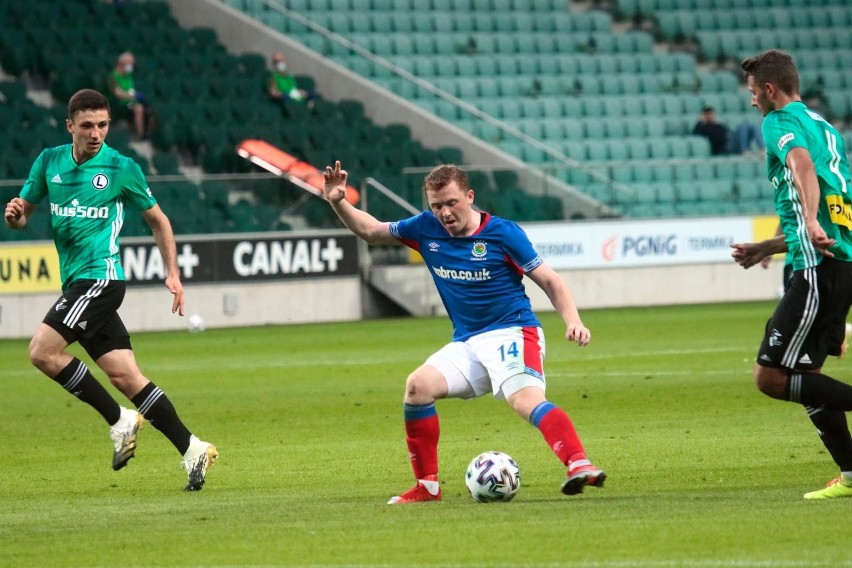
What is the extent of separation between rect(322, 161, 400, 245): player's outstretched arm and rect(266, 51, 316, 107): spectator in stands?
65.6 feet

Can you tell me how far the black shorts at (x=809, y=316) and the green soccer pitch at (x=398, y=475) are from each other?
2.19 feet

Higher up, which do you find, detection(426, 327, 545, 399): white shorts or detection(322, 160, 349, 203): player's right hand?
detection(322, 160, 349, 203): player's right hand

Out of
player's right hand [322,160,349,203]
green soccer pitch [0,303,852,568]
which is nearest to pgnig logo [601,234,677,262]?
green soccer pitch [0,303,852,568]

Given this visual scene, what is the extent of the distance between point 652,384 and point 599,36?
19.6 m

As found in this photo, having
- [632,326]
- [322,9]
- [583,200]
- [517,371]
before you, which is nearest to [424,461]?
[517,371]

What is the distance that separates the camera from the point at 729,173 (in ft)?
89.6

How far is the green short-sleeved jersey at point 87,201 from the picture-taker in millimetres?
8773

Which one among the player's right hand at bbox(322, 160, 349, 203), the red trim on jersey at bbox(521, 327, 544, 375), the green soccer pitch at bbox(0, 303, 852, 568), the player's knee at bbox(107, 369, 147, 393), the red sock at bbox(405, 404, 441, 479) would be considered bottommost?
the green soccer pitch at bbox(0, 303, 852, 568)

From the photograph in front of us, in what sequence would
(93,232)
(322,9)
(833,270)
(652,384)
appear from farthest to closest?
(322,9), (652,384), (93,232), (833,270)

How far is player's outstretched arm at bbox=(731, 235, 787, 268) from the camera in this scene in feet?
25.8

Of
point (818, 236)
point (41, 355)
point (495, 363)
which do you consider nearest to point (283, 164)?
point (41, 355)

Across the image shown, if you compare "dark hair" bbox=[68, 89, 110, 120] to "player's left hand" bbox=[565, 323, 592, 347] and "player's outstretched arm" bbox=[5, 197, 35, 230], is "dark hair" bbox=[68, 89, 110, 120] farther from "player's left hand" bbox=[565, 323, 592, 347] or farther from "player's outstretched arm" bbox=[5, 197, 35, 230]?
"player's left hand" bbox=[565, 323, 592, 347]

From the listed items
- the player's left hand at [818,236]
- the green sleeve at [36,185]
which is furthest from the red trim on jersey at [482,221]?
the green sleeve at [36,185]

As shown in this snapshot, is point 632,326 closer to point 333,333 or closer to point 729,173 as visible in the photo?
point 333,333
